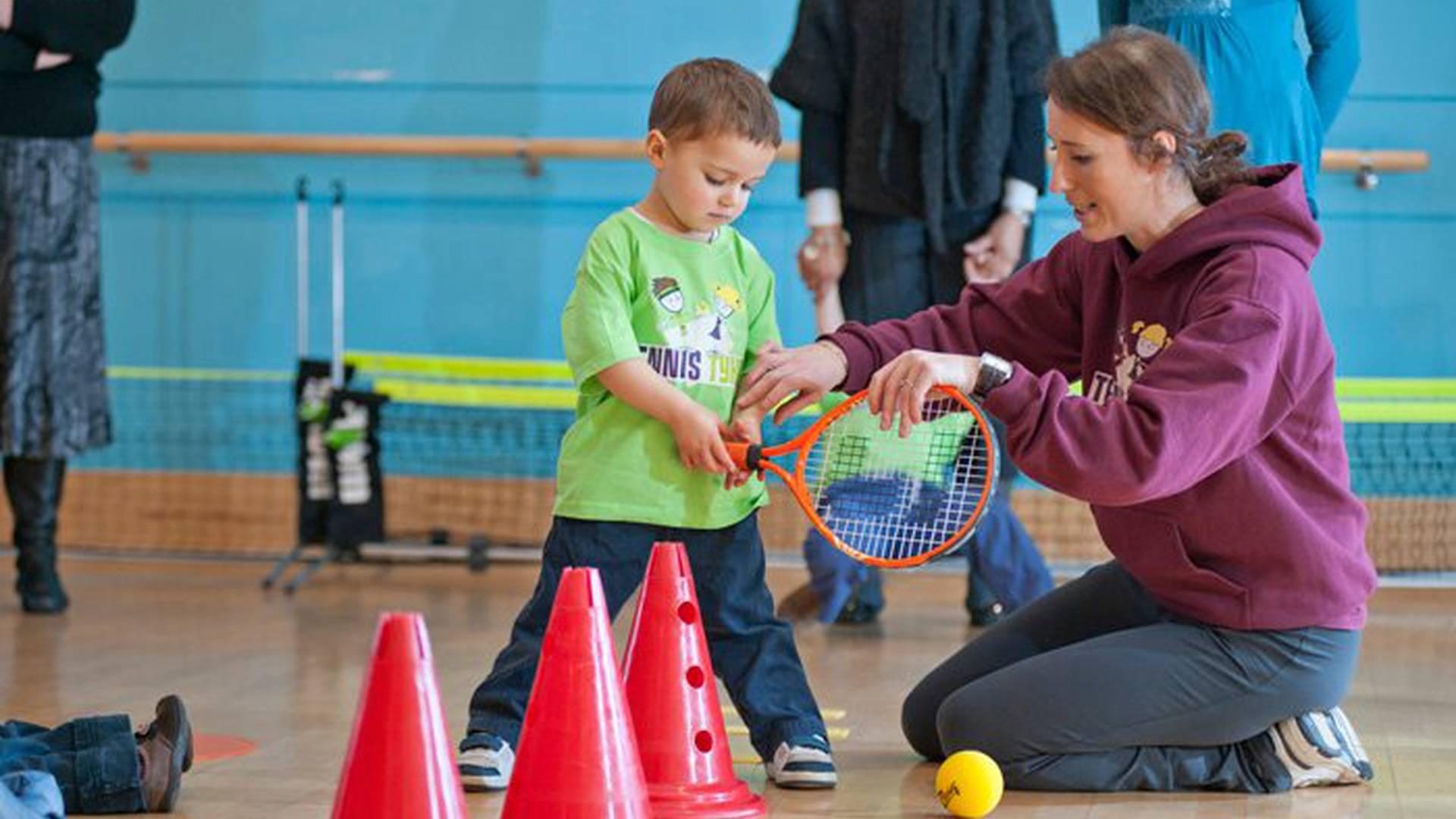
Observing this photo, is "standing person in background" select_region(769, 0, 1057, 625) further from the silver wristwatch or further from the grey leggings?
the silver wristwatch

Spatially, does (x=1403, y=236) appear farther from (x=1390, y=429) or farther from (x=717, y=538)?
(x=717, y=538)

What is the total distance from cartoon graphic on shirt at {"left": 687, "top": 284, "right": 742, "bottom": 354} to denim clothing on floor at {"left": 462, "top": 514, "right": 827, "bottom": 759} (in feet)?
0.89

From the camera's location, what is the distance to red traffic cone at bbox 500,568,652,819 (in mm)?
2301

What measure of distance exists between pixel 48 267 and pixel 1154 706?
3.06 m

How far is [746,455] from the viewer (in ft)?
9.43

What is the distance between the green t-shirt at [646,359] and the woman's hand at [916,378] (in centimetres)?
40

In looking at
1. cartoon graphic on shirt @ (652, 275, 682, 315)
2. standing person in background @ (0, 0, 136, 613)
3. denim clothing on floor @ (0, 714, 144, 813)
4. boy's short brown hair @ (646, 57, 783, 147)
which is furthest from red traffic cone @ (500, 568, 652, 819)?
standing person in background @ (0, 0, 136, 613)

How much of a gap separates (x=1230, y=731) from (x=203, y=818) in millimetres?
1433

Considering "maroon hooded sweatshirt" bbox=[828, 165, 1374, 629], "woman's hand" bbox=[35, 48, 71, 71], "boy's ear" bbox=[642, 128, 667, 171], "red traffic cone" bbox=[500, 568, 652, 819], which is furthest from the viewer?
"woman's hand" bbox=[35, 48, 71, 71]

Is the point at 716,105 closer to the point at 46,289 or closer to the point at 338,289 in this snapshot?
the point at 46,289

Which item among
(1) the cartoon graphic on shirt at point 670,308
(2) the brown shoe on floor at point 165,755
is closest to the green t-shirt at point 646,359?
(1) the cartoon graphic on shirt at point 670,308

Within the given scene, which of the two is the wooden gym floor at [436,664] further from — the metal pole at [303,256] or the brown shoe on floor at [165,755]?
the metal pole at [303,256]

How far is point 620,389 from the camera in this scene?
2.93 metres

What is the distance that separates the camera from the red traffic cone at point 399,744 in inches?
84.8
